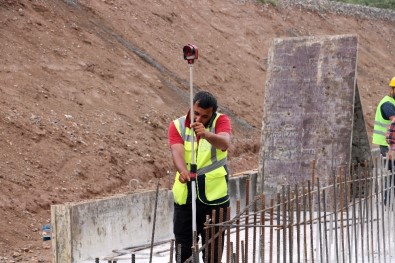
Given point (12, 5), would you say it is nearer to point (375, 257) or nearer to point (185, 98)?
point (185, 98)

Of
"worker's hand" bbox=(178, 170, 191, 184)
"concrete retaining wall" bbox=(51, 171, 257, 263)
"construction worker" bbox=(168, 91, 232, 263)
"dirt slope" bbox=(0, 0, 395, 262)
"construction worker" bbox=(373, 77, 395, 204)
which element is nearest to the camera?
"worker's hand" bbox=(178, 170, 191, 184)

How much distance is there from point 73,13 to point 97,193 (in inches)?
250

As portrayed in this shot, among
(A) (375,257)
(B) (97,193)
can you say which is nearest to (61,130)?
(B) (97,193)

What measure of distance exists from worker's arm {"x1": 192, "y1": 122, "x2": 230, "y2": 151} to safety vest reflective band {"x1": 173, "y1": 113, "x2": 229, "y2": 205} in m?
0.13

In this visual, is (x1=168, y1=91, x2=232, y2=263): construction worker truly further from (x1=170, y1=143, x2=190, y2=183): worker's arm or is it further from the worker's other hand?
the worker's other hand

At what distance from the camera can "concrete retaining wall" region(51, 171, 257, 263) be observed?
31.4ft

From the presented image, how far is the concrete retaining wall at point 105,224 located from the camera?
31.4 ft

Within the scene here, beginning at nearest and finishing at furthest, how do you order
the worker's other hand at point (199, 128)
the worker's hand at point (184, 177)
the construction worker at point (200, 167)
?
the worker's other hand at point (199, 128)
the worker's hand at point (184, 177)
the construction worker at point (200, 167)

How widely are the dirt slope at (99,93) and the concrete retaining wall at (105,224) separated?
0.89m

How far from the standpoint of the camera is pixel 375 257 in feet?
32.5

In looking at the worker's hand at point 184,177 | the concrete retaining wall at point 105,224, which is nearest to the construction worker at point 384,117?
the concrete retaining wall at point 105,224

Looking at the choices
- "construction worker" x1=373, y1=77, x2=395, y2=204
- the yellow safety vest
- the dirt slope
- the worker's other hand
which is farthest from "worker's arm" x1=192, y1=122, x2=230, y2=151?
the yellow safety vest

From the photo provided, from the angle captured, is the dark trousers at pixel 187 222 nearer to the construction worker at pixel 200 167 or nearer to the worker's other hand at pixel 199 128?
the construction worker at pixel 200 167

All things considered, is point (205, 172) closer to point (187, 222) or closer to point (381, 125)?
point (187, 222)
